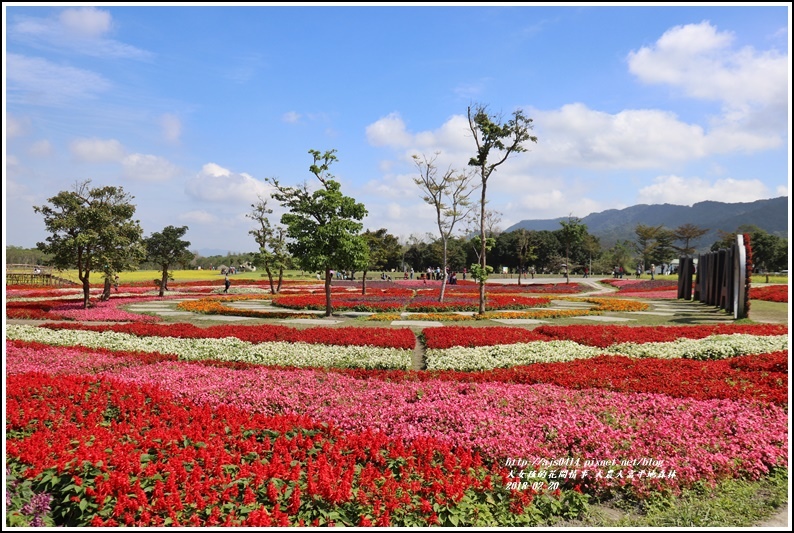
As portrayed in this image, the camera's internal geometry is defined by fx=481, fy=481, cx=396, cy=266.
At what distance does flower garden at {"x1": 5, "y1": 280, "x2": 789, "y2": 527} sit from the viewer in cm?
471

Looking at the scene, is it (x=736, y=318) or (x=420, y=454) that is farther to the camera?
(x=736, y=318)

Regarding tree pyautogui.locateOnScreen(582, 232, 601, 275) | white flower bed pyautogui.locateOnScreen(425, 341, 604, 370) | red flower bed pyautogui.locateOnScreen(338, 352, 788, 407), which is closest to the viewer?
red flower bed pyautogui.locateOnScreen(338, 352, 788, 407)

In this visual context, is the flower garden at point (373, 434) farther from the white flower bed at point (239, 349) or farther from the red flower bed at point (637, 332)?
the red flower bed at point (637, 332)

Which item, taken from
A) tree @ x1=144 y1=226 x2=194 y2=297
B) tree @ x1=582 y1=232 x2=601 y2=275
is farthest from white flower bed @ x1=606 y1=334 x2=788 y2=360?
tree @ x1=582 y1=232 x2=601 y2=275

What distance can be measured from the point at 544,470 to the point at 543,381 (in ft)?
12.9

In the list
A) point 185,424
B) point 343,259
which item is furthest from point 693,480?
point 343,259

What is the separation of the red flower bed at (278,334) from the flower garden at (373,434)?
1.85 m

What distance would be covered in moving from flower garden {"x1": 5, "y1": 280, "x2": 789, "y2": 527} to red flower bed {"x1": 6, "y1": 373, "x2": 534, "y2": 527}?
2cm

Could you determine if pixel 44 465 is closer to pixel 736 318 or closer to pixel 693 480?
pixel 693 480

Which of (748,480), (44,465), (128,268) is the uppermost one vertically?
(128,268)

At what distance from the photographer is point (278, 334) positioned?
15250 millimetres

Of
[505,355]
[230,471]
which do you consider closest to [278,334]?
[505,355]

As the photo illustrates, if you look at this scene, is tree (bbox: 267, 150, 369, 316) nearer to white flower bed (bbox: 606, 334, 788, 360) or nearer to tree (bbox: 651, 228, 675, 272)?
white flower bed (bbox: 606, 334, 788, 360)

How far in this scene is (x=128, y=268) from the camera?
2517 centimetres
